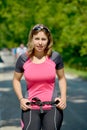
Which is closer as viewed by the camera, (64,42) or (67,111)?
(67,111)

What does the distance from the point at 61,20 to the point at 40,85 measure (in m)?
38.8

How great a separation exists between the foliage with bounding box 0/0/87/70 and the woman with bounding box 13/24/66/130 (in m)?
27.9

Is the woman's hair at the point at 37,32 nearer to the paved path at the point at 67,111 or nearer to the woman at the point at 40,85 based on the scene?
the woman at the point at 40,85

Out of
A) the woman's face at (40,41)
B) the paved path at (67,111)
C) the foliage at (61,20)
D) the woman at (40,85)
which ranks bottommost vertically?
the foliage at (61,20)

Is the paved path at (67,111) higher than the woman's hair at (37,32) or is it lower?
lower

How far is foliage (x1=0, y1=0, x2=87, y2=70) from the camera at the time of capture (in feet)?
115

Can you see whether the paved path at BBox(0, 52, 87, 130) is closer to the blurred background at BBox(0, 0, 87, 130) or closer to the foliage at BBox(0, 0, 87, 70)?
the blurred background at BBox(0, 0, 87, 130)

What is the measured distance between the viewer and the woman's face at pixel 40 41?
18.3 ft

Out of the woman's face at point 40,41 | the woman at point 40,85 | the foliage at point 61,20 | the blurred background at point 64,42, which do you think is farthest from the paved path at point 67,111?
the foliage at point 61,20

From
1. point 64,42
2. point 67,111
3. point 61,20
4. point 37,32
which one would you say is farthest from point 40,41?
point 64,42

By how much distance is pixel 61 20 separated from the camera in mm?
44188

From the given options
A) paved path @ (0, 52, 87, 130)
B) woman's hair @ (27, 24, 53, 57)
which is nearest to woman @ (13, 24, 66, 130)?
woman's hair @ (27, 24, 53, 57)

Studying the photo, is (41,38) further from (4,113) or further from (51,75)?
(4,113)

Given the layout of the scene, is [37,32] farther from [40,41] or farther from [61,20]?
[61,20]
